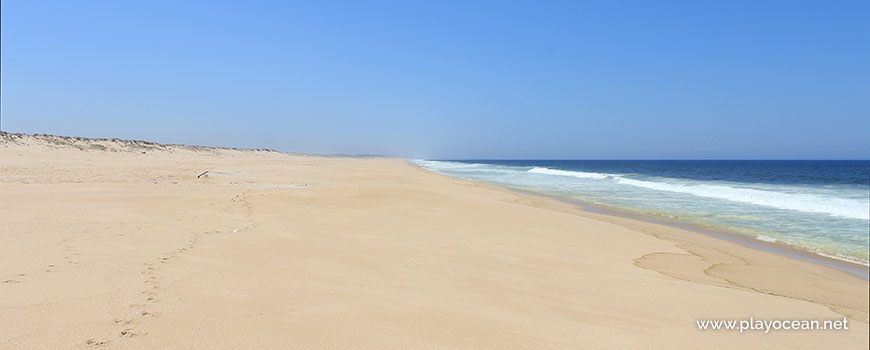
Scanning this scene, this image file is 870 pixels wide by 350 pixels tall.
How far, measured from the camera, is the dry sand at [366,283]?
322 centimetres

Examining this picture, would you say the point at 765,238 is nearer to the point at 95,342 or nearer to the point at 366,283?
the point at 366,283

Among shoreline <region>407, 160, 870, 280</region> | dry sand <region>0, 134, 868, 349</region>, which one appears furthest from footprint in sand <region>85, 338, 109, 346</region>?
shoreline <region>407, 160, 870, 280</region>

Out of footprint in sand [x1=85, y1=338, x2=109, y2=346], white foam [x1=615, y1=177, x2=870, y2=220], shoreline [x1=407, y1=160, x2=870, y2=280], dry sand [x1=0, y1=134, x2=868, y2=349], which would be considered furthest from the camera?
white foam [x1=615, y1=177, x2=870, y2=220]

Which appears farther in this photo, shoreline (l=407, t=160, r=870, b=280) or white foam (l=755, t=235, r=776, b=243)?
white foam (l=755, t=235, r=776, b=243)

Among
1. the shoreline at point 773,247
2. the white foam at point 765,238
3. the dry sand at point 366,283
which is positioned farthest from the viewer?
the white foam at point 765,238

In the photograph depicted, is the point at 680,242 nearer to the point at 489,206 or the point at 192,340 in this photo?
the point at 489,206

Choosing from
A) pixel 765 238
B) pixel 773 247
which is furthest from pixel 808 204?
pixel 773 247

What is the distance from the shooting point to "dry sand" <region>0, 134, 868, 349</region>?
322 cm

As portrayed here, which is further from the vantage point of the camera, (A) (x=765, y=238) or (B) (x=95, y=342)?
(A) (x=765, y=238)

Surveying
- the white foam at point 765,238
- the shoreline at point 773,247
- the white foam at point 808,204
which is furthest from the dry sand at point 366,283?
the white foam at point 808,204

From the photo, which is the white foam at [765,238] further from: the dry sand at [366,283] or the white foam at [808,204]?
the white foam at [808,204]

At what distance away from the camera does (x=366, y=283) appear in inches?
178

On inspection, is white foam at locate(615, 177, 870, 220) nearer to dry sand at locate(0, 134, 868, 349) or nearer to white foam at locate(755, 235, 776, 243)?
white foam at locate(755, 235, 776, 243)

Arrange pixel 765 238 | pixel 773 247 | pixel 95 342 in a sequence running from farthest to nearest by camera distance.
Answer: pixel 765 238, pixel 773 247, pixel 95 342
